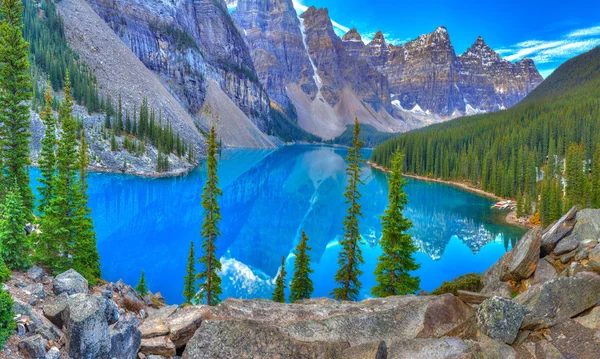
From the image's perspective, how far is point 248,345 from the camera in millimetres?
8688

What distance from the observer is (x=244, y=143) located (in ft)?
601

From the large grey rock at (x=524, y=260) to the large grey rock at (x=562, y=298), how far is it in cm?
525

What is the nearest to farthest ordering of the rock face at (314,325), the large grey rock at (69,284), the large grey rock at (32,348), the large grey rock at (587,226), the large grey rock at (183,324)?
the large grey rock at (32,348)
the rock face at (314,325)
the large grey rock at (183,324)
the large grey rock at (69,284)
the large grey rock at (587,226)

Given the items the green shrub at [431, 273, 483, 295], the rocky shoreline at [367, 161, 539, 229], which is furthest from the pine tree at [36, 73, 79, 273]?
the rocky shoreline at [367, 161, 539, 229]

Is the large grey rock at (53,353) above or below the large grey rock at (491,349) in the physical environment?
above

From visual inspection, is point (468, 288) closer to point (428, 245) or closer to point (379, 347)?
point (379, 347)

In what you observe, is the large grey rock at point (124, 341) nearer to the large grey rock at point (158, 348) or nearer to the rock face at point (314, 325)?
the large grey rock at point (158, 348)

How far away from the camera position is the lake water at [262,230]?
107ft

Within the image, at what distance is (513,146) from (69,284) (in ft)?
358

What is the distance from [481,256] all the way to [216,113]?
159677 millimetres

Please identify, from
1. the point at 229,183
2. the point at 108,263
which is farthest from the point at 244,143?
the point at 108,263

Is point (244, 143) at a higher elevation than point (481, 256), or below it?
higher

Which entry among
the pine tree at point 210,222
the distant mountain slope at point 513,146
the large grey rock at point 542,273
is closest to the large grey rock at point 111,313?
the pine tree at point 210,222

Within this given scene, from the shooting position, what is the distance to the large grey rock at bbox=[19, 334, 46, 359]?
718cm
